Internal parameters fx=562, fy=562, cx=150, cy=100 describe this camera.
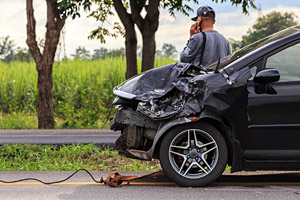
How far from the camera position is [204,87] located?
20.1 feet

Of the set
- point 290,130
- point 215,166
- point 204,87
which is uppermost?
point 204,87

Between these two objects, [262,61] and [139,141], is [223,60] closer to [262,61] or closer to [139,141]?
[262,61]

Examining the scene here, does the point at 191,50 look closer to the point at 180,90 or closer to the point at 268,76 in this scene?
the point at 180,90

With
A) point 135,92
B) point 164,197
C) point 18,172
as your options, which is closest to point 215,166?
point 164,197

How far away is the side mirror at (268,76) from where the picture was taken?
6.02 m

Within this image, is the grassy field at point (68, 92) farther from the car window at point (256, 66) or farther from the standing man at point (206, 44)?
the car window at point (256, 66)

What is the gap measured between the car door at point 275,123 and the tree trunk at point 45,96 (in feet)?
34.4

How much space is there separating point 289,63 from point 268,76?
0.38m

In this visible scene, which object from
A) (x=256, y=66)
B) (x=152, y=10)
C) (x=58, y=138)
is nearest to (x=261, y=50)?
(x=256, y=66)

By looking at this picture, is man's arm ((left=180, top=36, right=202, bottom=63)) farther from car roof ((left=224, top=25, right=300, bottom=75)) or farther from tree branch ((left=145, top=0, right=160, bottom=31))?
tree branch ((left=145, top=0, right=160, bottom=31))

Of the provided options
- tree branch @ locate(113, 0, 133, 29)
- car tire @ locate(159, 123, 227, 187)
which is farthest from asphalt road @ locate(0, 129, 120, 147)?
car tire @ locate(159, 123, 227, 187)

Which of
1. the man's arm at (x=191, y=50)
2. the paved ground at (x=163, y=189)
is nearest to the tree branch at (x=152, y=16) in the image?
the man's arm at (x=191, y=50)

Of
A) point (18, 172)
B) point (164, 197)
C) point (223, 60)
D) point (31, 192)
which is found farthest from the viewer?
point (18, 172)

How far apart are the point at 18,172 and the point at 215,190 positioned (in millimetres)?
2980
